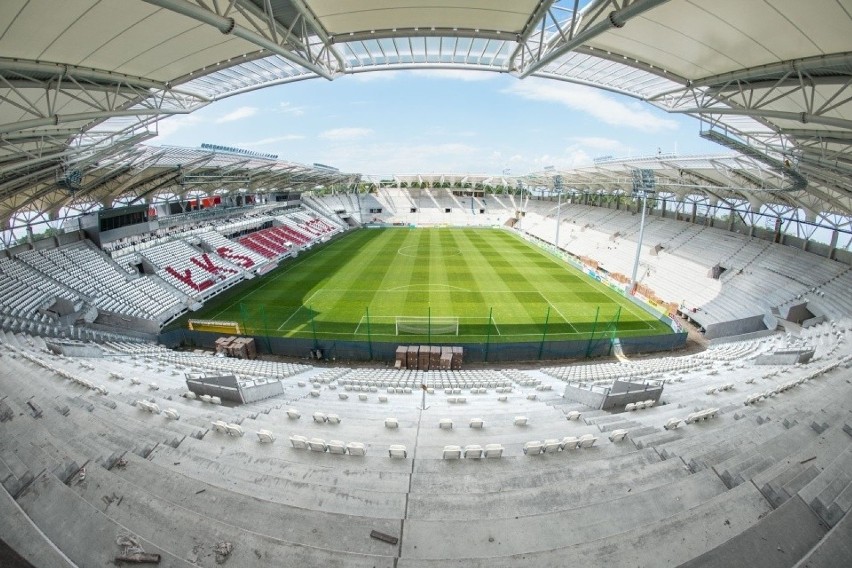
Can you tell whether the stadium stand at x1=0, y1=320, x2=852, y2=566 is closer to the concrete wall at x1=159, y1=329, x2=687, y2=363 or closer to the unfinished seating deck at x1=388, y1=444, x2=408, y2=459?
the unfinished seating deck at x1=388, y1=444, x2=408, y2=459

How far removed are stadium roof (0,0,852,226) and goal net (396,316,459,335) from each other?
13.3 m

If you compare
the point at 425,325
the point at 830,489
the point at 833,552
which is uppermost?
the point at 833,552

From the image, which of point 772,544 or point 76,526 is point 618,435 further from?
point 76,526

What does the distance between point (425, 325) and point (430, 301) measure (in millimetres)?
4735

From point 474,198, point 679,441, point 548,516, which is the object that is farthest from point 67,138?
point 474,198

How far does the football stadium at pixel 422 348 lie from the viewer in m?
4.31

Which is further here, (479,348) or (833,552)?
(479,348)

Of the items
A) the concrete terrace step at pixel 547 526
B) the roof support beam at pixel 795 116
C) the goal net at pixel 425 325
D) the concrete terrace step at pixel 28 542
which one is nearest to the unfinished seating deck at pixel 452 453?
the concrete terrace step at pixel 547 526

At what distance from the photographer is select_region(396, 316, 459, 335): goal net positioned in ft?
70.0

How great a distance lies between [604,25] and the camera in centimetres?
745

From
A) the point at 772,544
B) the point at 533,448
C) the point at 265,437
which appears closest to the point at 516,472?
the point at 533,448

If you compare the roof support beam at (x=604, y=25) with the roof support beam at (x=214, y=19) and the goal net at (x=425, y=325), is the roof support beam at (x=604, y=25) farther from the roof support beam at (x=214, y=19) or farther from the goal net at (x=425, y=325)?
the goal net at (x=425, y=325)

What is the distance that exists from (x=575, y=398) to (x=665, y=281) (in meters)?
25.1

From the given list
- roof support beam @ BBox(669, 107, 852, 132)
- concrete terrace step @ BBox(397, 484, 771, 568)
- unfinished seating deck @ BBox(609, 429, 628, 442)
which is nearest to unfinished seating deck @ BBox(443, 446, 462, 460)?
concrete terrace step @ BBox(397, 484, 771, 568)
